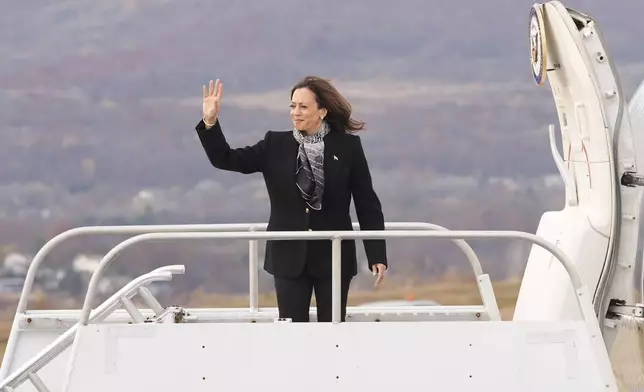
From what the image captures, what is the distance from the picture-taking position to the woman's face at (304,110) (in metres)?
3.35

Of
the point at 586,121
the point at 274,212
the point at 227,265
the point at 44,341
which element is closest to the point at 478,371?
the point at 274,212

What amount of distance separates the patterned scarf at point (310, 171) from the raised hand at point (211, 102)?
35 cm

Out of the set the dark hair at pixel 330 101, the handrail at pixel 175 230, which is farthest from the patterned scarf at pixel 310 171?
the handrail at pixel 175 230

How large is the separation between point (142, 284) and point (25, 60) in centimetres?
467

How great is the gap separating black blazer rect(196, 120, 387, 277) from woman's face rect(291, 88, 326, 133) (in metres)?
0.07

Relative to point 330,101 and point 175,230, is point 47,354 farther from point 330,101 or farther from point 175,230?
point 330,101

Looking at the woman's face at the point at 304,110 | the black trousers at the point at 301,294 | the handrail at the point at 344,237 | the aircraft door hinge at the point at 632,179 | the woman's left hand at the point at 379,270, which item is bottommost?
the black trousers at the point at 301,294

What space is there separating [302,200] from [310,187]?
6 cm

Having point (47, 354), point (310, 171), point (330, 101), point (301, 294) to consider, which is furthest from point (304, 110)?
point (47, 354)

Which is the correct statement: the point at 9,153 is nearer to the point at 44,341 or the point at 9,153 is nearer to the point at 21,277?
the point at 21,277

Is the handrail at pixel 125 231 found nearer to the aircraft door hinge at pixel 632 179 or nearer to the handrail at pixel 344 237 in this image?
the handrail at pixel 344 237

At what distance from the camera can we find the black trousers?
3.38m

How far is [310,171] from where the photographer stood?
333cm

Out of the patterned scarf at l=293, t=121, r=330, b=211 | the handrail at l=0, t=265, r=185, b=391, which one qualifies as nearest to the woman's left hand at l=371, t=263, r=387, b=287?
the patterned scarf at l=293, t=121, r=330, b=211
